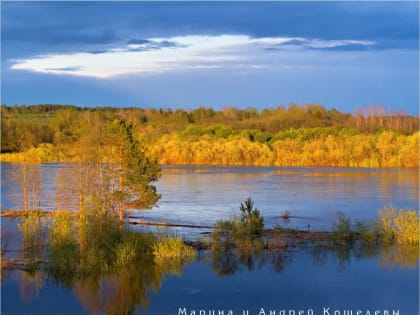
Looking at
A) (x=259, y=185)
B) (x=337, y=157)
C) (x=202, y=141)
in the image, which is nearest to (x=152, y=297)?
(x=259, y=185)

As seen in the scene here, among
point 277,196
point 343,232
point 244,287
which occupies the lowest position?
point 244,287

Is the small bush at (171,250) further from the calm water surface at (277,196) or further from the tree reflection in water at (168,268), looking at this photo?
the calm water surface at (277,196)

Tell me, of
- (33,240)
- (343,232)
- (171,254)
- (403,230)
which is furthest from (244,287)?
(403,230)

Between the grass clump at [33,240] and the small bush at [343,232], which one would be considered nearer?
the grass clump at [33,240]

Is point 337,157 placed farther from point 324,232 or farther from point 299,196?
point 324,232

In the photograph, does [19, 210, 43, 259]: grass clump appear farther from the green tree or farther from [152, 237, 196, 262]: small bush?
the green tree

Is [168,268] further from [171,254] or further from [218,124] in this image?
[218,124]

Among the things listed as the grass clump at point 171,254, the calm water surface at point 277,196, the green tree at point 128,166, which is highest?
the green tree at point 128,166

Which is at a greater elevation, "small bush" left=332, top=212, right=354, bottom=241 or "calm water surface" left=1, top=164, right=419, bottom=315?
"small bush" left=332, top=212, right=354, bottom=241

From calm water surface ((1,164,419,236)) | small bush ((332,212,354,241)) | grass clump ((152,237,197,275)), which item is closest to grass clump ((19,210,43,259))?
grass clump ((152,237,197,275))

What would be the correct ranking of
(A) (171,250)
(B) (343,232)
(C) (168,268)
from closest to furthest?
1. (C) (168,268)
2. (A) (171,250)
3. (B) (343,232)

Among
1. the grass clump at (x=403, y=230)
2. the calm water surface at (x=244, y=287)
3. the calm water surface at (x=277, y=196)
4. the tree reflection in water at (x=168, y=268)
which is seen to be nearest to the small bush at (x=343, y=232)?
the tree reflection in water at (x=168, y=268)

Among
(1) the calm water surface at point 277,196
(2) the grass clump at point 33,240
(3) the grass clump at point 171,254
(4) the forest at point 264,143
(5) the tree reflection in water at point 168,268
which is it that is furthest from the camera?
(4) the forest at point 264,143

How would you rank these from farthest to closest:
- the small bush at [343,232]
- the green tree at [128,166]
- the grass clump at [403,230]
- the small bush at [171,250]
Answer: the green tree at [128,166] < the small bush at [343,232] < the grass clump at [403,230] < the small bush at [171,250]
